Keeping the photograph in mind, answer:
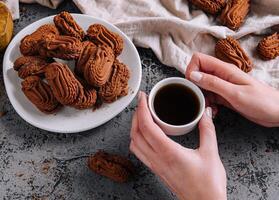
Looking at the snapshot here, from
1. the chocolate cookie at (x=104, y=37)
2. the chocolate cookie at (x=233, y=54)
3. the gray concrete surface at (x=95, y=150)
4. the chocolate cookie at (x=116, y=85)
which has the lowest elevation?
the gray concrete surface at (x=95, y=150)

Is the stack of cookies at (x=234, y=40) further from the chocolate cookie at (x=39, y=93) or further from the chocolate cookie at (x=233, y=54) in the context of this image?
the chocolate cookie at (x=39, y=93)

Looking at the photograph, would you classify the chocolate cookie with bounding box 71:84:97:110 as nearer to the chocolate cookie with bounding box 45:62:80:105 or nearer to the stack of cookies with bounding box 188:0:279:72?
the chocolate cookie with bounding box 45:62:80:105

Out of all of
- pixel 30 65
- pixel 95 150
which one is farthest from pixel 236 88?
pixel 30 65

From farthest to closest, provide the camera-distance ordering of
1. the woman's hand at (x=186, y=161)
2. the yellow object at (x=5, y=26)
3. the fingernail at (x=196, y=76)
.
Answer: the yellow object at (x=5, y=26) < the fingernail at (x=196, y=76) < the woman's hand at (x=186, y=161)

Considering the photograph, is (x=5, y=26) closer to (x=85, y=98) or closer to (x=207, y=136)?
(x=85, y=98)

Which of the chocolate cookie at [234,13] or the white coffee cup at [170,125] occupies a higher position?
the chocolate cookie at [234,13]

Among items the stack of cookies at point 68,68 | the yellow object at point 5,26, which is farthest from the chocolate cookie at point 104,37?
the yellow object at point 5,26

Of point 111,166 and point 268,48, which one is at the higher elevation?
point 268,48

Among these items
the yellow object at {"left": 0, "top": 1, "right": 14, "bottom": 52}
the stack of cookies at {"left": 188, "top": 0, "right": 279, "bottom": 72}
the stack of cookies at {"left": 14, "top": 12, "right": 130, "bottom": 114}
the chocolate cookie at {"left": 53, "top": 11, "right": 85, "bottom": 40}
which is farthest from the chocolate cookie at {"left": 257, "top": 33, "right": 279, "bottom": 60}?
the yellow object at {"left": 0, "top": 1, "right": 14, "bottom": 52}
